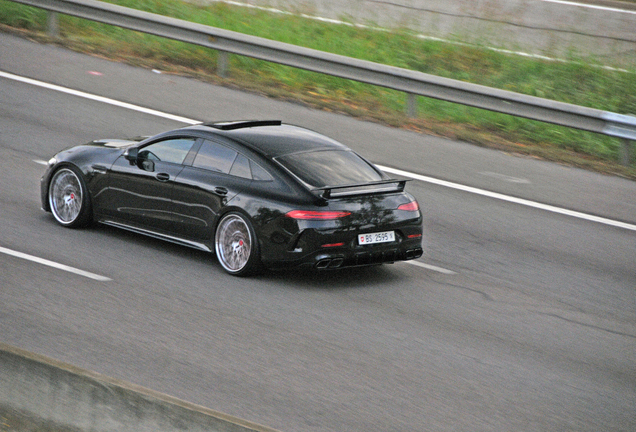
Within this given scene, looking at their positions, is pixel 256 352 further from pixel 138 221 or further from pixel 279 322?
pixel 138 221

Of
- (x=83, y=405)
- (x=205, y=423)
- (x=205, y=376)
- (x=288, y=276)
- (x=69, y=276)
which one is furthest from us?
(x=288, y=276)

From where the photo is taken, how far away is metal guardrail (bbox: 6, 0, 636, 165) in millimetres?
14875

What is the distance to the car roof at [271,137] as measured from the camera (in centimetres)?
954

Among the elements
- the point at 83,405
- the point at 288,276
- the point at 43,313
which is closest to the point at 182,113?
the point at 288,276

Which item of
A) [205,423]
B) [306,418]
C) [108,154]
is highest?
[108,154]

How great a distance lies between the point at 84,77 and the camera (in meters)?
16.9

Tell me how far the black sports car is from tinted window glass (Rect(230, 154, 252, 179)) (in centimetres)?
1

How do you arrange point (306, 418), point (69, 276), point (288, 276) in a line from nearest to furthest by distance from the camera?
1. point (306, 418)
2. point (69, 276)
3. point (288, 276)

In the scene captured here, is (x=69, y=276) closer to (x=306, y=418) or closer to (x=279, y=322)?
(x=279, y=322)

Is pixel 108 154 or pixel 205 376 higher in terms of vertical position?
pixel 108 154

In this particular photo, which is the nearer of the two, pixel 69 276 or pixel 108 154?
pixel 69 276

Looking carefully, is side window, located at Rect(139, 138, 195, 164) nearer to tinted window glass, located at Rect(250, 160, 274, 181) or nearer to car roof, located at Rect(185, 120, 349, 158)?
car roof, located at Rect(185, 120, 349, 158)

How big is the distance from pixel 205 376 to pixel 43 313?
75.6 inches

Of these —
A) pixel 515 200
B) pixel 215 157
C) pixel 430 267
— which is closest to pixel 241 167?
pixel 215 157
